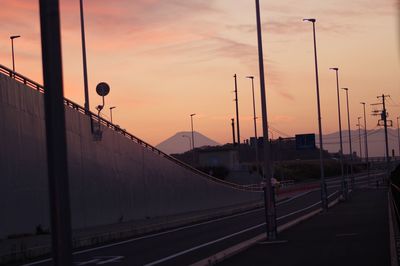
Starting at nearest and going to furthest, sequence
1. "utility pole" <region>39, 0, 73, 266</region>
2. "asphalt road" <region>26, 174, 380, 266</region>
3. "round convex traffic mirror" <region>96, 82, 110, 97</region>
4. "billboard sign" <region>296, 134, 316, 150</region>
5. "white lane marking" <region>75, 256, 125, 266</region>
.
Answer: "utility pole" <region>39, 0, 73, 266</region> → "white lane marking" <region>75, 256, 125, 266</region> → "asphalt road" <region>26, 174, 380, 266</region> → "round convex traffic mirror" <region>96, 82, 110, 97</region> → "billboard sign" <region>296, 134, 316, 150</region>

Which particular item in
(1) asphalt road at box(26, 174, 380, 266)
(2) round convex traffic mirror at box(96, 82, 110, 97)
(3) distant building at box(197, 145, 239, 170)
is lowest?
(1) asphalt road at box(26, 174, 380, 266)

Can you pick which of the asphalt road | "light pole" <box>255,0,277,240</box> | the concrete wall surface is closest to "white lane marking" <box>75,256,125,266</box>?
the asphalt road

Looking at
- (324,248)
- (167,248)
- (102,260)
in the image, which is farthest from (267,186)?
(102,260)

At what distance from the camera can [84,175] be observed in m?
28.7

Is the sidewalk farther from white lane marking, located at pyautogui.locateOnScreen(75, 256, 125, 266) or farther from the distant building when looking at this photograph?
the distant building

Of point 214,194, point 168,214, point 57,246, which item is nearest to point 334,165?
point 214,194

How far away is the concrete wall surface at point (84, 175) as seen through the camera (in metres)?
22.8

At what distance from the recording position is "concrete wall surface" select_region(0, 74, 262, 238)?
22828 mm

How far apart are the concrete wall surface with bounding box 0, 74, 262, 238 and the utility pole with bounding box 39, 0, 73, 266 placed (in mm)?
17373

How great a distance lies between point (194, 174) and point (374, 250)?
2839 centimetres

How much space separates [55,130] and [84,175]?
929 inches

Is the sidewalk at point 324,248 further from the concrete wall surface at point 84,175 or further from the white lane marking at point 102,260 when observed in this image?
the concrete wall surface at point 84,175

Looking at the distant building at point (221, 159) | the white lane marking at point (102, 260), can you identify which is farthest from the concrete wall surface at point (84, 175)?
the distant building at point (221, 159)

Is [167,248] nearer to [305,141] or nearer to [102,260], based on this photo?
[102,260]
